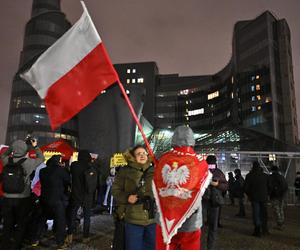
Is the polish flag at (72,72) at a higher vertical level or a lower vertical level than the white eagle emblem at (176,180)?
higher

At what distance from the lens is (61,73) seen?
3852mm

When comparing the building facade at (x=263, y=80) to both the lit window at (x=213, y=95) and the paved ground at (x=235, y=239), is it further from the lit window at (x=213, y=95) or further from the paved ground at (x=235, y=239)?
the paved ground at (x=235, y=239)

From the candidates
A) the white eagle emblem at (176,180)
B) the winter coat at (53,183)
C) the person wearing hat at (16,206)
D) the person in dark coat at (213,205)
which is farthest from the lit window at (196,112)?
the white eagle emblem at (176,180)

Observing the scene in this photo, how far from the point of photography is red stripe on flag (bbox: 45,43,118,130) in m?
3.75

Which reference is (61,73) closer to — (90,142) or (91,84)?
(91,84)

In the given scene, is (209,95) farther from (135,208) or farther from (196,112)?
(135,208)

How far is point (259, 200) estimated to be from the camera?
7.46m

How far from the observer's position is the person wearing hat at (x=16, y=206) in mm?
4539

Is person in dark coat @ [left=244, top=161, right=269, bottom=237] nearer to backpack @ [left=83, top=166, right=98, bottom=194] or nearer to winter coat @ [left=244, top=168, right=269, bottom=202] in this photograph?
winter coat @ [left=244, top=168, right=269, bottom=202]

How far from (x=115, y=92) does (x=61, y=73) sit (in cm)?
2381

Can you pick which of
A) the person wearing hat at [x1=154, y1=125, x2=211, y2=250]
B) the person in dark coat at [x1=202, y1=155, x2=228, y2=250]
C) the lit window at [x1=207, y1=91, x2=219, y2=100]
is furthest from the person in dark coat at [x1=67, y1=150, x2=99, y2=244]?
the lit window at [x1=207, y1=91, x2=219, y2=100]

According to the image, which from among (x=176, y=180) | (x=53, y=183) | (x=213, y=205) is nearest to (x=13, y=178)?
(x=53, y=183)

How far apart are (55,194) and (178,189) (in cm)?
337

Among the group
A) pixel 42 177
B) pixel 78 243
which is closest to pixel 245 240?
pixel 78 243
